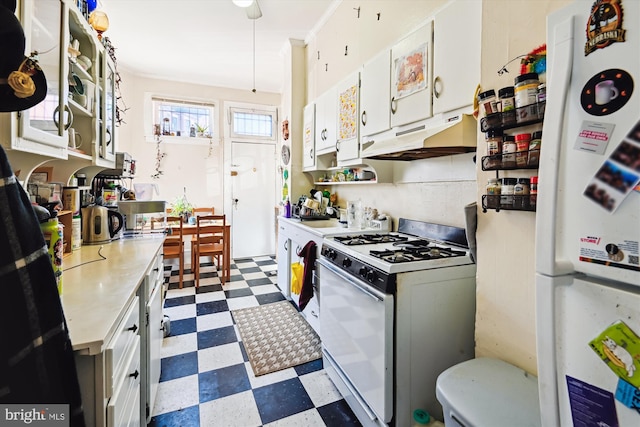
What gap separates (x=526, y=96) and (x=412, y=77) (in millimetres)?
995

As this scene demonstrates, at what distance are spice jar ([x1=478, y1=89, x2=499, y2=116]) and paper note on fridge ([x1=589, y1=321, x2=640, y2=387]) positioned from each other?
777 millimetres

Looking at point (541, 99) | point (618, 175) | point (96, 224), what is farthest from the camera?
point (96, 224)

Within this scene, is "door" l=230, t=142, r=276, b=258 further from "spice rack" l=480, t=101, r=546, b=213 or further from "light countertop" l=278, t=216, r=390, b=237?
"spice rack" l=480, t=101, r=546, b=213

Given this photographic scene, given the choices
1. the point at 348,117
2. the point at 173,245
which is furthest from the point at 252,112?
the point at 348,117

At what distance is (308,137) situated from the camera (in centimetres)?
343

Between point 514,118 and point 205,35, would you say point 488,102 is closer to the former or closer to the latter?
point 514,118

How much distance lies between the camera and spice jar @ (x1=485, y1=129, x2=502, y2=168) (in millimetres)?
1062

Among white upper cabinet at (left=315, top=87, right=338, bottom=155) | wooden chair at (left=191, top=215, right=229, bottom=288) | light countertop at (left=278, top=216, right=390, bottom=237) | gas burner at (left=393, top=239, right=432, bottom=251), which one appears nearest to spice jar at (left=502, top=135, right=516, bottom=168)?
gas burner at (left=393, top=239, right=432, bottom=251)

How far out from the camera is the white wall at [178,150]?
14.6ft

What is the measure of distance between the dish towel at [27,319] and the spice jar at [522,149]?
4.53ft

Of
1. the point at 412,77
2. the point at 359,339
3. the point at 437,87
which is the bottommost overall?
the point at 359,339

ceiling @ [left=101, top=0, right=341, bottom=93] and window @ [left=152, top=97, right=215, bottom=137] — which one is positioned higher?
ceiling @ [left=101, top=0, right=341, bottom=93]

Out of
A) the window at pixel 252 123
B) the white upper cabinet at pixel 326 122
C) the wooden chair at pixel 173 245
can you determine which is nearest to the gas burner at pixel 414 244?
the white upper cabinet at pixel 326 122

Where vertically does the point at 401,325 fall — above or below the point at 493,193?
below
